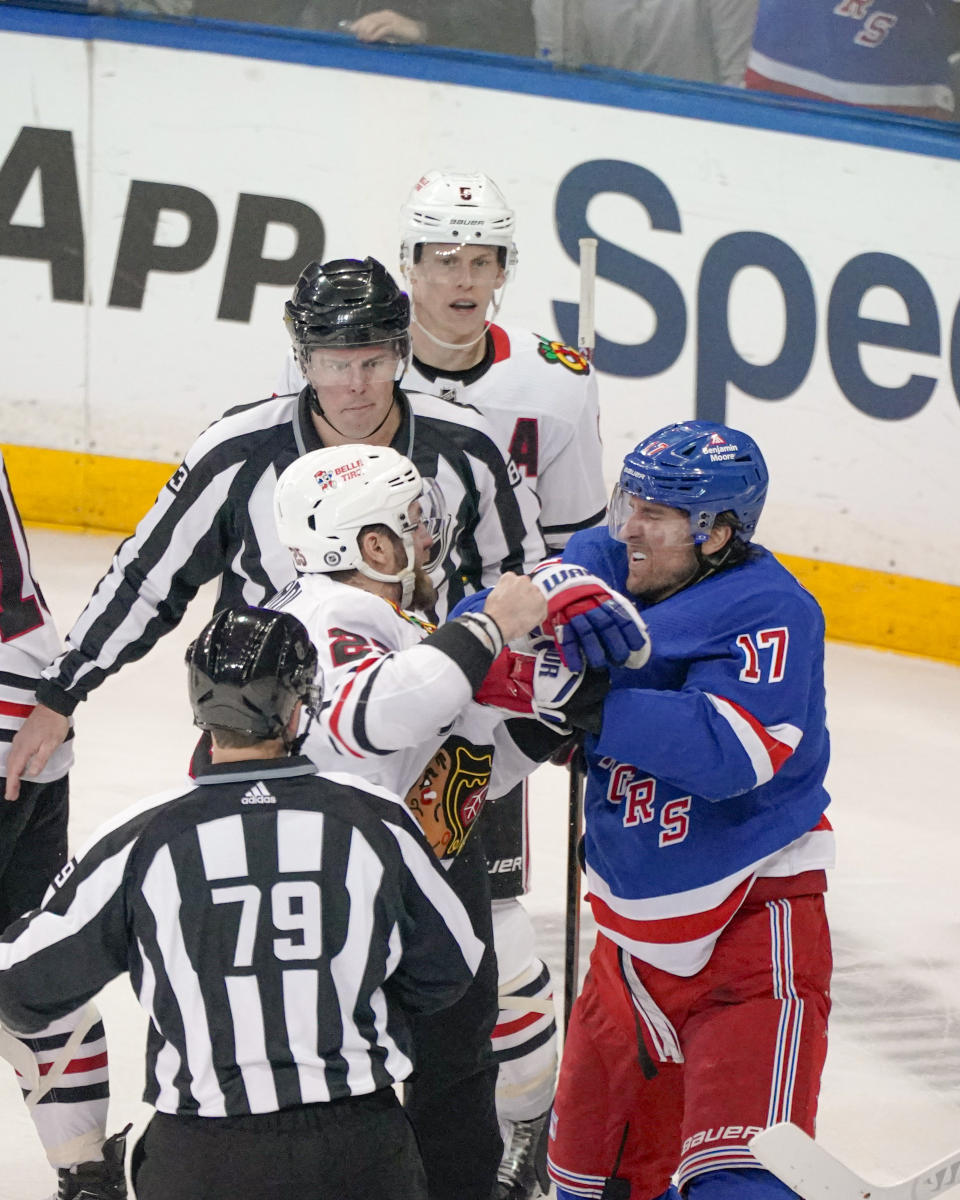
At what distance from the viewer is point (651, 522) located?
7.69ft

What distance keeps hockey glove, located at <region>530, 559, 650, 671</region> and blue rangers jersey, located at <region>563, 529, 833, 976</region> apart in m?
0.07

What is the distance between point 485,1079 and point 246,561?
90 centimetres

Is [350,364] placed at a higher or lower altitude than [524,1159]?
higher

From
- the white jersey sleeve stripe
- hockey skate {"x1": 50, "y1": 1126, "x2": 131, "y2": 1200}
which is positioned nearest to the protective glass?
the white jersey sleeve stripe

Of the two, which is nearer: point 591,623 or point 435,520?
point 591,623

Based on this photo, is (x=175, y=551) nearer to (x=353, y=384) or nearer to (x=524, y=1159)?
(x=353, y=384)

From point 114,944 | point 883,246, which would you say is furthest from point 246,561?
point 883,246

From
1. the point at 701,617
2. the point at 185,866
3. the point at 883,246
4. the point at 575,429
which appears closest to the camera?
the point at 185,866

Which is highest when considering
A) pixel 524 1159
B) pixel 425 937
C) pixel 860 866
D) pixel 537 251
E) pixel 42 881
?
pixel 425 937

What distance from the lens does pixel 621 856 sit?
2348mm

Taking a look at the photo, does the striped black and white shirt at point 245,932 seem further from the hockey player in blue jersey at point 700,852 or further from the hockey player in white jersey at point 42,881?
the hockey player in white jersey at point 42,881

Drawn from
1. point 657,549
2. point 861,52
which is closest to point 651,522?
point 657,549

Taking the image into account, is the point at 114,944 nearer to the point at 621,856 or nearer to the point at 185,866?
the point at 185,866

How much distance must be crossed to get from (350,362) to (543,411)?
2.38 ft
